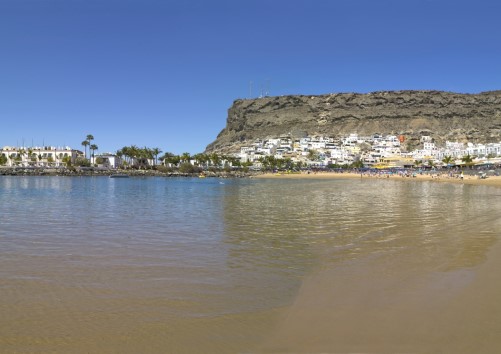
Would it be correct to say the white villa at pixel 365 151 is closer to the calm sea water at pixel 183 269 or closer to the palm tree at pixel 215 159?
the palm tree at pixel 215 159

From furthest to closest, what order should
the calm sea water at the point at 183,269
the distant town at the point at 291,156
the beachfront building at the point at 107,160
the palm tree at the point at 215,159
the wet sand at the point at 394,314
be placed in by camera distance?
1. the palm tree at the point at 215,159
2. the beachfront building at the point at 107,160
3. the distant town at the point at 291,156
4. the calm sea water at the point at 183,269
5. the wet sand at the point at 394,314

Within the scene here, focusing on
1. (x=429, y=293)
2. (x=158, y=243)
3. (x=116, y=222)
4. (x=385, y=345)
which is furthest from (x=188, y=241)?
(x=385, y=345)

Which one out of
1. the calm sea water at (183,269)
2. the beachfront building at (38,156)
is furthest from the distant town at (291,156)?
the calm sea water at (183,269)

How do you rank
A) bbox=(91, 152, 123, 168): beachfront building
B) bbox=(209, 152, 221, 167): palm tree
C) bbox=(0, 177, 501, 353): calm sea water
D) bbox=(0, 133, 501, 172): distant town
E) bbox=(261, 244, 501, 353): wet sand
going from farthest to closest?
bbox=(209, 152, 221, 167): palm tree → bbox=(91, 152, 123, 168): beachfront building → bbox=(0, 133, 501, 172): distant town → bbox=(0, 177, 501, 353): calm sea water → bbox=(261, 244, 501, 353): wet sand

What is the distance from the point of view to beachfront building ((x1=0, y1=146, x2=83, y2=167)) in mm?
146250

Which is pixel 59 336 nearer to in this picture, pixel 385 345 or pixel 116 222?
pixel 385 345

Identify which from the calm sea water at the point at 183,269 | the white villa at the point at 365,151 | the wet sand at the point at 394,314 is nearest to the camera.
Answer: the wet sand at the point at 394,314

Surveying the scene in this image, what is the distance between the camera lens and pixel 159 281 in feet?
24.9

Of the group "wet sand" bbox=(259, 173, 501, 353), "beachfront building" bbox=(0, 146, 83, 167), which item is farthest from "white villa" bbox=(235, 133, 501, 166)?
"wet sand" bbox=(259, 173, 501, 353)

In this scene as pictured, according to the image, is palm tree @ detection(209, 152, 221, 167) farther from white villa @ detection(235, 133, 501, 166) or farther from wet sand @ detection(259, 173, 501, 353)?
wet sand @ detection(259, 173, 501, 353)

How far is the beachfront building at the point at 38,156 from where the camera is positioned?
5758 inches

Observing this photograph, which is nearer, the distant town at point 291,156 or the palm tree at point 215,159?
the distant town at point 291,156

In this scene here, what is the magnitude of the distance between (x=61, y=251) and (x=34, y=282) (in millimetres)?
3152

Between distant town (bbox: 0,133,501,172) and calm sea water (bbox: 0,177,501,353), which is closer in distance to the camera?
calm sea water (bbox: 0,177,501,353)
